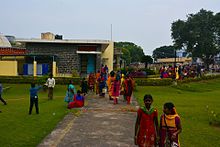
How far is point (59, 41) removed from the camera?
30078 millimetres

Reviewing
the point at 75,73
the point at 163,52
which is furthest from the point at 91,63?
the point at 163,52

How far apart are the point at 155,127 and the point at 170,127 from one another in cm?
27

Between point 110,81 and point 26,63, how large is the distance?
17.3m

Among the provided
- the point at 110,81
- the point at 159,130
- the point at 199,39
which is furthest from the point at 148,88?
the point at 199,39

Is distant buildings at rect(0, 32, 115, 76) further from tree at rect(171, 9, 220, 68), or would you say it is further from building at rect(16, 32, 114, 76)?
tree at rect(171, 9, 220, 68)

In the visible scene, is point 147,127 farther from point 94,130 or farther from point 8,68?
point 8,68

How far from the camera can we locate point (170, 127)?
568 cm

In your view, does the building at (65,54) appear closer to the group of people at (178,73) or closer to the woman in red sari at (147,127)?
the group of people at (178,73)

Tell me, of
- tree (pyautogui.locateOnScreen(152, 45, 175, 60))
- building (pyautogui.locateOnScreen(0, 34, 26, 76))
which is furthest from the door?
tree (pyautogui.locateOnScreen(152, 45, 175, 60))

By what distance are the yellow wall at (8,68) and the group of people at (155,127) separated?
25.2m

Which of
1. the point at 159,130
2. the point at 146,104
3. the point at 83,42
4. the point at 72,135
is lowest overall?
the point at 72,135

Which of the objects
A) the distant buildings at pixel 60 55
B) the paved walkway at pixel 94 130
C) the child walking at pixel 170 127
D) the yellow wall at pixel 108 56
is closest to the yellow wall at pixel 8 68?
the distant buildings at pixel 60 55

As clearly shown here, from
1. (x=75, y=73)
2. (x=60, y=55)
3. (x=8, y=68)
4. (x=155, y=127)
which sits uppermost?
(x=60, y=55)

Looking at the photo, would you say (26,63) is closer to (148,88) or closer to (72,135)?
(148,88)
